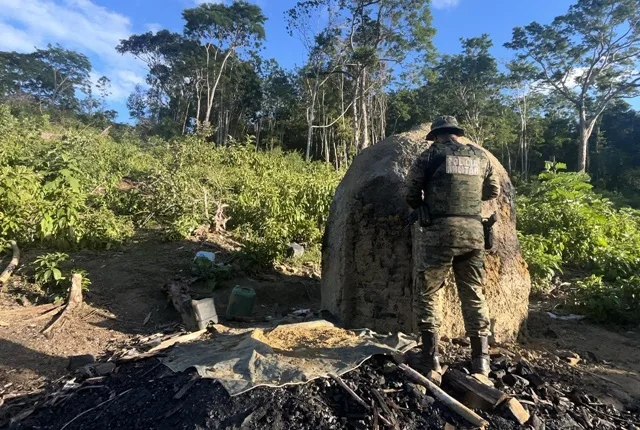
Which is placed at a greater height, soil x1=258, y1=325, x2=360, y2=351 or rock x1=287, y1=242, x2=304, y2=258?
rock x1=287, y1=242, x2=304, y2=258

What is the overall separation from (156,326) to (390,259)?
2.78 meters

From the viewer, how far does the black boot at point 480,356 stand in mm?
3297

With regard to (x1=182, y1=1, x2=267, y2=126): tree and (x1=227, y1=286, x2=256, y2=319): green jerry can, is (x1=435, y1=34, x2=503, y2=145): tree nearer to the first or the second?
(x1=182, y1=1, x2=267, y2=126): tree

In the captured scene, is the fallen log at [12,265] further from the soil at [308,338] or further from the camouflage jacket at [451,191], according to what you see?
the camouflage jacket at [451,191]

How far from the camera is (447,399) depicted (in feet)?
9.45

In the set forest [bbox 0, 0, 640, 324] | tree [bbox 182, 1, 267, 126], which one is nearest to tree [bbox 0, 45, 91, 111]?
forest [bbox 0, 0, 640, 324]

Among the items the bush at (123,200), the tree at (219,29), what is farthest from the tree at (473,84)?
the bush at (123,200)

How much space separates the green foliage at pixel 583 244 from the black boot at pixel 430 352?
3.52 metres

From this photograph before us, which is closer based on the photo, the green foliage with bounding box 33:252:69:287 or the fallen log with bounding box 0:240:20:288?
the green foliage with bounding box 33:252:69:287

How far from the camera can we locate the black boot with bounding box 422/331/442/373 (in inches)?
128

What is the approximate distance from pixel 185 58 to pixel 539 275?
30317 mm

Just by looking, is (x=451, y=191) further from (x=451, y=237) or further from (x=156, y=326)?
(x=156, y=326)

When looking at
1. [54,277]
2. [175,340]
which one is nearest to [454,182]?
[175,340]

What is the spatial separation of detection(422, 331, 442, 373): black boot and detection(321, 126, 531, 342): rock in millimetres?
915
